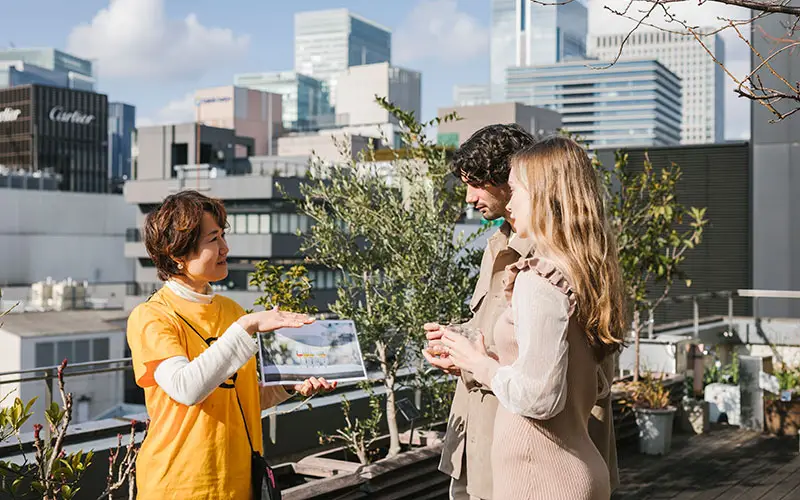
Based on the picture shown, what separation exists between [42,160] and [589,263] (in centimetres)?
10380

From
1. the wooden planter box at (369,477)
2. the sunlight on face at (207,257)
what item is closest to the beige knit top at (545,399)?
the sunlight on face at (207,257)

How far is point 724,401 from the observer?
23.7ft

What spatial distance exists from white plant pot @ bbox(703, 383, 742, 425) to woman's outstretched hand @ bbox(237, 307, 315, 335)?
5604 millimetres

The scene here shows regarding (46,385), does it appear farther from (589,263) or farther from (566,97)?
(566,97)

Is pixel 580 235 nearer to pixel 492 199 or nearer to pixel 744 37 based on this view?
pixel 744 37

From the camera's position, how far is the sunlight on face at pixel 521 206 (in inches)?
77.9

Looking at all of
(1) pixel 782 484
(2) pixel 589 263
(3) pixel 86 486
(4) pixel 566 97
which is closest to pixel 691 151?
(1) pixel 782 484

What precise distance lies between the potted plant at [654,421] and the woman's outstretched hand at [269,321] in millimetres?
4489

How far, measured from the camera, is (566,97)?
198 metres

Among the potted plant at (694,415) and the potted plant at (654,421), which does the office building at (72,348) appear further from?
the potted plant at (654,421)

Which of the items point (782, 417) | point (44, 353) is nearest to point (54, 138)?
point (44, 353)

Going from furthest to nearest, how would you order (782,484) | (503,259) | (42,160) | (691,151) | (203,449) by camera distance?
(42,160) < (691,151) < (782,484) < (503,259) < (203,449)

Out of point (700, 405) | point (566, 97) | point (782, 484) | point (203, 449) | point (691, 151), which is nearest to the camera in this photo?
point (203, 449)

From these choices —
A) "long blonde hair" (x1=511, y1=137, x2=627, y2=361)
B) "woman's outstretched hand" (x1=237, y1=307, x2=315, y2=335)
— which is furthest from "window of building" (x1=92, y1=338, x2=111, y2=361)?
"long blonde hair" (x1=511, y1=137, x2=627, y2=361)
